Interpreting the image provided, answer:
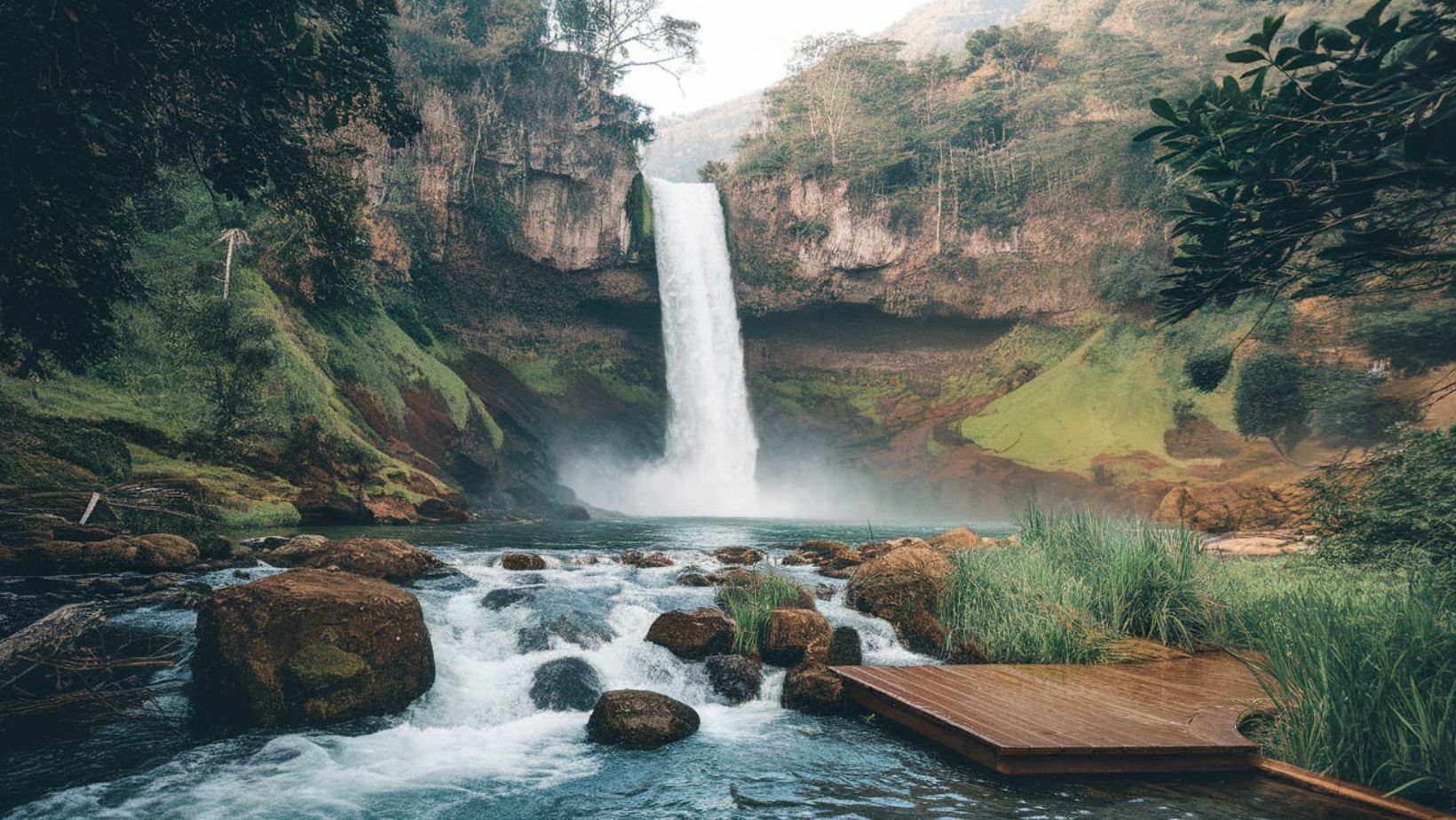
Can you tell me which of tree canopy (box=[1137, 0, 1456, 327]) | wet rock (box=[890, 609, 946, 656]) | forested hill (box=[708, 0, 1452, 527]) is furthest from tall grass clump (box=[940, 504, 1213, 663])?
forested hill (box=[708, 0, 1452, 527])

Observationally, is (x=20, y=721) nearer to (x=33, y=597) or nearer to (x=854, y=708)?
(x=33, y=597)

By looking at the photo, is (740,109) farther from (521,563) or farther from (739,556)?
(521,563)

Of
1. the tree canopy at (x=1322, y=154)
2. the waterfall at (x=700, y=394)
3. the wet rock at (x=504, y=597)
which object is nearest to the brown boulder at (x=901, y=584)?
the wet rock at (x=504, y=597)

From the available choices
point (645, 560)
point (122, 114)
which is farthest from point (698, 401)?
point (122, 114)

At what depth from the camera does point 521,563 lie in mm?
12844

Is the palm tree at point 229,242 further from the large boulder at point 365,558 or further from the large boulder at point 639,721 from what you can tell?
the large boulder at point 639,721

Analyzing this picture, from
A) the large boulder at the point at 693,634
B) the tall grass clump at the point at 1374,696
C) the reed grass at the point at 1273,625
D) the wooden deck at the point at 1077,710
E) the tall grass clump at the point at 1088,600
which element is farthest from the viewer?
the large boulder at the point at 693,634

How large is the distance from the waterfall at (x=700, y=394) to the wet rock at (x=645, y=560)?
2527 centimetres

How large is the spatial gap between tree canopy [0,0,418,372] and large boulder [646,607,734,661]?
5.82 metres

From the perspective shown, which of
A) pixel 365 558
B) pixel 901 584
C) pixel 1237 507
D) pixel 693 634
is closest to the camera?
pixel 693 634

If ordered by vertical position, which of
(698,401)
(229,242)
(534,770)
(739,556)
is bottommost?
(534,770)

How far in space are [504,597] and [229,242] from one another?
1907cm

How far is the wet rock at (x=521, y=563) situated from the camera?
500 inches

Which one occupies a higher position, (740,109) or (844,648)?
(740,109)
